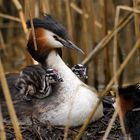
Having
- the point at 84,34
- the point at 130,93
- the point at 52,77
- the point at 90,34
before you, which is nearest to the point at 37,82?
the point at 52,77

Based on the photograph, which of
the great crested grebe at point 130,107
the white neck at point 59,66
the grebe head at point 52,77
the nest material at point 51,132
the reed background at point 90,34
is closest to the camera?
the great crested grebe at point 130,107

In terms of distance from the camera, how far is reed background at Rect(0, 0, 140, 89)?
6.26m

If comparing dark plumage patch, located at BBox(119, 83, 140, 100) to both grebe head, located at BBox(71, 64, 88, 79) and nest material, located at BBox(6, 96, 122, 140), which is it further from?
grebe head, located at BBox(71, 64, 88, 79)

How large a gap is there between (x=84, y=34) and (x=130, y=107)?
2.24 meters

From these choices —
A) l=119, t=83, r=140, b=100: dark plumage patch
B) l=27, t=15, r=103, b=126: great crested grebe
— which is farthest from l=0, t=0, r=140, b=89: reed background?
l=119, t=83, r=140, b=100: dark plumage patch

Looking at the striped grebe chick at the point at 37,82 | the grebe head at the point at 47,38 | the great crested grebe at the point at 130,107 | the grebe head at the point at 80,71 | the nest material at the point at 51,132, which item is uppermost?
the grebe head at the point at 47,38

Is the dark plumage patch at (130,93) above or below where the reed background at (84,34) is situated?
below

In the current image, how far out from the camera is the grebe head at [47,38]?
510cm

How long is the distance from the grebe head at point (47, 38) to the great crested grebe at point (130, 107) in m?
0.87

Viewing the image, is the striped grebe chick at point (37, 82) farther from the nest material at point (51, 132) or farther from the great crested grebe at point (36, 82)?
the nest material at point (51, 132)

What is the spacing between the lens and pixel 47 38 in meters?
5.18

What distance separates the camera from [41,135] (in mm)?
4797

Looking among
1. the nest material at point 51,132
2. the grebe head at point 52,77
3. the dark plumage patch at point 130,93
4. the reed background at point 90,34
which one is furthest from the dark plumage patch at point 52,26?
the dark plumage patch at point 130,93

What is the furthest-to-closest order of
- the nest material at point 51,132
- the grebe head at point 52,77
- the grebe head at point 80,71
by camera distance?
the grebe head at point 80,71 → the grebe head at point 52,77 → the nest material at point 51,132
